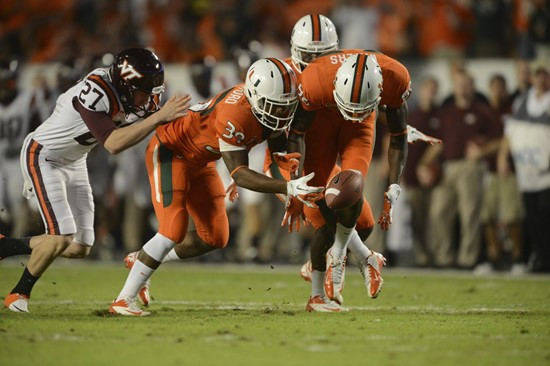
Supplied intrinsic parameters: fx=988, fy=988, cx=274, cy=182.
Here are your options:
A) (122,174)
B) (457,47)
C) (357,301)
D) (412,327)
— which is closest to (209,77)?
(122,174)

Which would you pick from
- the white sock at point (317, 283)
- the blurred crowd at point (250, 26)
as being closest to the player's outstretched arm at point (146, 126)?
the white sock at point (317, 283)

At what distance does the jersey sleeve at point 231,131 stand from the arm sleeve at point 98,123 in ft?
2.25

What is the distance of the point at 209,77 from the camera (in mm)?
11555

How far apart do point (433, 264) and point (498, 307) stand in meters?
3.80

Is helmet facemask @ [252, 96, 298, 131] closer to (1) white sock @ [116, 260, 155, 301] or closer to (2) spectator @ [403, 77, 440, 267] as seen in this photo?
(1) white sock @ [116, 260, 155, 301]

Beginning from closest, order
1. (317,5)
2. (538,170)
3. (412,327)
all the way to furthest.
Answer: (412,327)
(538,170)
(317,5)

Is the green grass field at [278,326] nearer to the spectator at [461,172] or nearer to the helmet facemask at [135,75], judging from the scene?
the spectator at [461,172]

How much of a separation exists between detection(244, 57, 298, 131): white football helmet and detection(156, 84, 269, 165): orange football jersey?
10 cm

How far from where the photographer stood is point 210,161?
6.85 m

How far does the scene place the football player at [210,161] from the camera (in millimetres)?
6219

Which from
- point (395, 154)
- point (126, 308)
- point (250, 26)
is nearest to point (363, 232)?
point (395, 154)

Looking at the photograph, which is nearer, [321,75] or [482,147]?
[321,75]

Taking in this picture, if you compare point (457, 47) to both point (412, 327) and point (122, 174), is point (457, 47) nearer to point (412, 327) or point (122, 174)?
point (122, 174)

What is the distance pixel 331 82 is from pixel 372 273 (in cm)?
139
